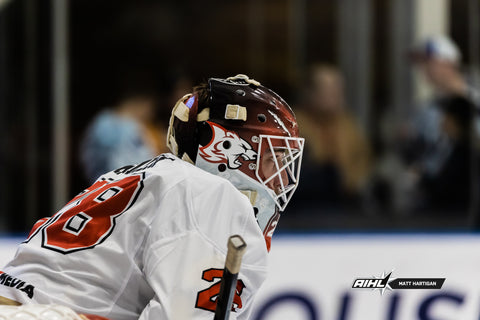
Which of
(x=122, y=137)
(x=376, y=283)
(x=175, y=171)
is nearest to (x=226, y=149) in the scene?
(x=175, y=171)

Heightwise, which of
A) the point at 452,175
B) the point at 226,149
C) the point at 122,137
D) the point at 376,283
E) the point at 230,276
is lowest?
the point at 452,175

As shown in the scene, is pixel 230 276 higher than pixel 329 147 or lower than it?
higher

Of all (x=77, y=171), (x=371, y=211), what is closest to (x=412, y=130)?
(x=371, y=211)

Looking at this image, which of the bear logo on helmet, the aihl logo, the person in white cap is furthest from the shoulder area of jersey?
the person in white cap

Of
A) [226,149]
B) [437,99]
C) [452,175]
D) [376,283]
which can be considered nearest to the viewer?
[226,149]

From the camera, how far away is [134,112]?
4.89m

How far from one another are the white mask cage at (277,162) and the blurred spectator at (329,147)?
140 inches

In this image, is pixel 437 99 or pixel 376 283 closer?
pixel 376 283

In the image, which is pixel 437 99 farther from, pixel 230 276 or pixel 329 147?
pixel 230 276

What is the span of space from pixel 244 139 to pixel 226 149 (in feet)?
0.15

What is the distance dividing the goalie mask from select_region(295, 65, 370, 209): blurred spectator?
141 inches

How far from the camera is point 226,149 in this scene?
1867 millimetres

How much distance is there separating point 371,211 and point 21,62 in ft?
8.46

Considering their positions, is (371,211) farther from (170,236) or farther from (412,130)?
(170,236)
